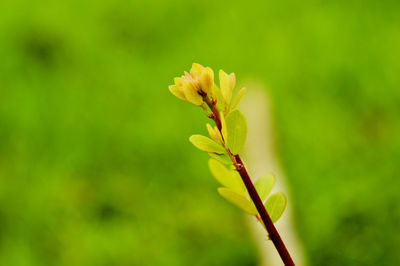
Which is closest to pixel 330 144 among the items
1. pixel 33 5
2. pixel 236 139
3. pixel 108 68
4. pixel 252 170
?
pixel 252 170

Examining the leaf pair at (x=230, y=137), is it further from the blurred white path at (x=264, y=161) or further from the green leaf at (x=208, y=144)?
the blurred white path at (x=264, y=161)

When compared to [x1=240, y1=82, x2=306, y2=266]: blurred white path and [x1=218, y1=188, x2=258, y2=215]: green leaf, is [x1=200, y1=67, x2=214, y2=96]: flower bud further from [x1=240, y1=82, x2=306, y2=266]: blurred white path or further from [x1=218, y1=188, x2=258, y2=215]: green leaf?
[x1=240, y1=82, x2=306, y2=266]: blurred white path

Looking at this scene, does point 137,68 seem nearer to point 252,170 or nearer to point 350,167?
point 252,170

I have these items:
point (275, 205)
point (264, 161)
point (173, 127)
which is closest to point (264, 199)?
point (275, 205)

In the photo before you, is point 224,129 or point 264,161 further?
point 264,161

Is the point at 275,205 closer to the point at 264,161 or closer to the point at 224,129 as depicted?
the point at 224,129

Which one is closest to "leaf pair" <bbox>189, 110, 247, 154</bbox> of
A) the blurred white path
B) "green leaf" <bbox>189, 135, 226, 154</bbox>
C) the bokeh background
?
"green leaf" <bbox>189, 135, 226, 154</bbox>
